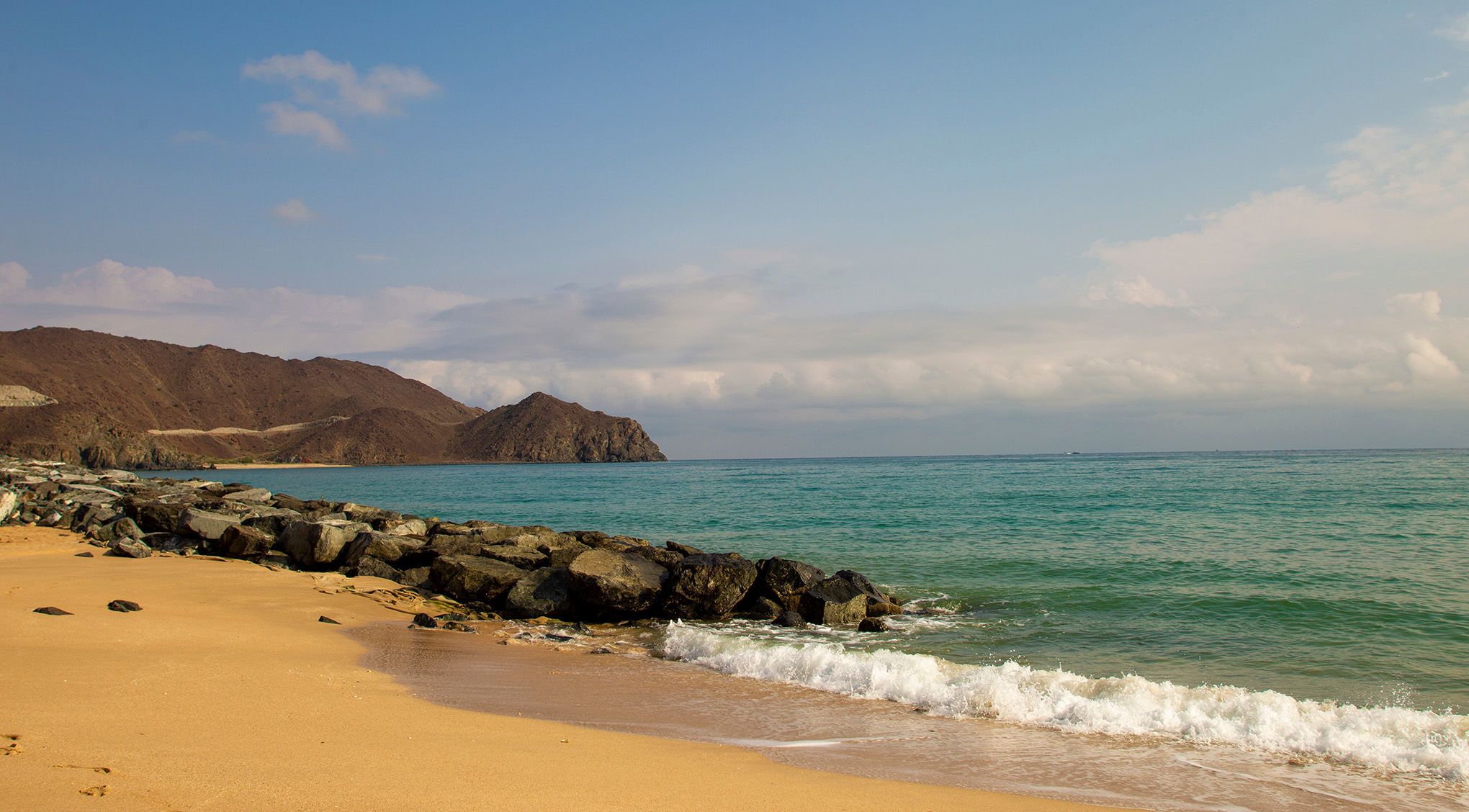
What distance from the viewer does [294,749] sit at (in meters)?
5.39

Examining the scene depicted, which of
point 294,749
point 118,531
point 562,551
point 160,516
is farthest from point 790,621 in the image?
point 118,531

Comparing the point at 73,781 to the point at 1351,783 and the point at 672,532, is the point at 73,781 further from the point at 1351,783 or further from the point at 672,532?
the point at 672,532

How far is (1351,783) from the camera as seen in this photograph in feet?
20.3

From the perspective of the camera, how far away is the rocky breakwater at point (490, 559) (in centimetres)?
1361

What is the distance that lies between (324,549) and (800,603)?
35.4 feet

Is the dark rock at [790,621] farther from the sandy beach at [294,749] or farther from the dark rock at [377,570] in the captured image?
the dark rock at [377,570]

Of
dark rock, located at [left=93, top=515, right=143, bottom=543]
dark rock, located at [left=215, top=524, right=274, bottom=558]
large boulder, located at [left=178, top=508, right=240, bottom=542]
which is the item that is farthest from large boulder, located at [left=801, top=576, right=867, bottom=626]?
dark rock, located at [left=93, top=515, right=143, bottom=543]

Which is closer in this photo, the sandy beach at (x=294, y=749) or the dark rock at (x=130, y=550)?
the sandy beach at (x=294, y=749)

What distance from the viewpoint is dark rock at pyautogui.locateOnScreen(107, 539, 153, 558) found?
53.8 feet

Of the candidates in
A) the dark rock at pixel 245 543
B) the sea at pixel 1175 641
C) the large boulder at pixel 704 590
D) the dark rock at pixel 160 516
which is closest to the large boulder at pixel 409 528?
the dark rock at pixel 245 543

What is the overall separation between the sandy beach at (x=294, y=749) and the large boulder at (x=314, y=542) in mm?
7389

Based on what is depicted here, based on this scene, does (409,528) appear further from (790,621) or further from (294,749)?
(294,749)

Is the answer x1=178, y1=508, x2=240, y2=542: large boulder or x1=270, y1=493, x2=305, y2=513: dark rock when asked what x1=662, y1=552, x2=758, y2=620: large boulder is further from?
x1=270, y1=493, x2=305, y2=513: dark rock

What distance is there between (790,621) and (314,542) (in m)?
11.0
